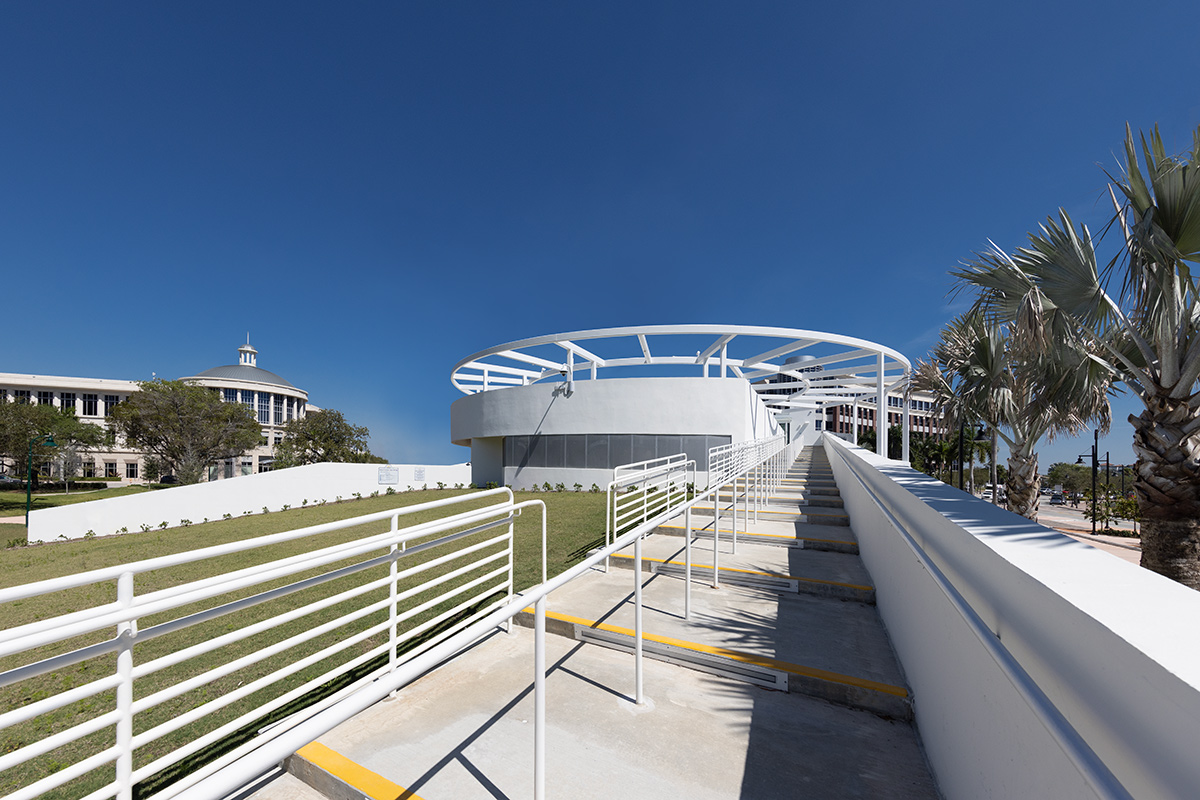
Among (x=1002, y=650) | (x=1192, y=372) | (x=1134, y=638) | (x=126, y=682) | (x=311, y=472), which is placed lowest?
(x=311, y=472)

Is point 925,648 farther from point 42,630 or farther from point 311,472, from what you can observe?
point 311,472

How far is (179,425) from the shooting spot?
29.6 metres

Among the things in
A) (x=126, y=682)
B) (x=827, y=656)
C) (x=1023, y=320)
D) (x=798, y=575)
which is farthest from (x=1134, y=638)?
(x=1023, y=320)

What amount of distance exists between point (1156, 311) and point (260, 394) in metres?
79.5

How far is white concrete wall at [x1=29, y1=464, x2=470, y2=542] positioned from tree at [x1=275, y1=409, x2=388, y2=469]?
18394mm

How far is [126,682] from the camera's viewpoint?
2010 millimetres

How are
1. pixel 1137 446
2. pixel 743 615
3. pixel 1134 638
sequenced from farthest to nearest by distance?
pixel 1137 446, pixel 743 615, pixel 1134 638

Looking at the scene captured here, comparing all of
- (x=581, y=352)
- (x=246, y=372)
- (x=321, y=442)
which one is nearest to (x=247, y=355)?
(x=246, y=372)

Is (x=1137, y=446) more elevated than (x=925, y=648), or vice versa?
(x=1137, y=446)

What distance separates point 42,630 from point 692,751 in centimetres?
294

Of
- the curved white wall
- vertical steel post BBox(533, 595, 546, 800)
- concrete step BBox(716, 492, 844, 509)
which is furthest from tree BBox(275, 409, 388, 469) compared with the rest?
vertical steel post BBox(533, 595, 546, 800)

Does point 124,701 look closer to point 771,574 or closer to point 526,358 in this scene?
point 771,574

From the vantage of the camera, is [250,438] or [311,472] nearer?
[311,472]

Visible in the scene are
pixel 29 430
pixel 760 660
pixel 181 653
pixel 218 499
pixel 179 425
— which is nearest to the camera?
pixel 181 653
